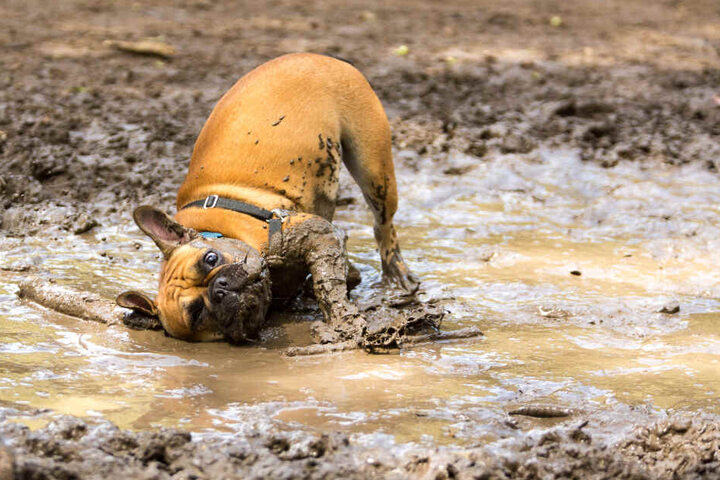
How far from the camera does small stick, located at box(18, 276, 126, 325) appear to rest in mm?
4898

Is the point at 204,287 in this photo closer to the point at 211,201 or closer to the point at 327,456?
the point at 211,201

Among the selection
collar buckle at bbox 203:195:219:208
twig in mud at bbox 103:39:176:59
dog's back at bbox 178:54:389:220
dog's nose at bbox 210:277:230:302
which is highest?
twig in mud at bbox 103:39:176:59

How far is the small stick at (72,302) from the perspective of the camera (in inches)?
193

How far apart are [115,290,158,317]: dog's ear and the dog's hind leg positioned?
1517 millimetres

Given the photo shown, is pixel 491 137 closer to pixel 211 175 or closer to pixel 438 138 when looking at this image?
pixel 438 138

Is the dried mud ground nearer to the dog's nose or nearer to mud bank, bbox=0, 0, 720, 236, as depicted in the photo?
mud bank, bbox=0, 0, 720, 236

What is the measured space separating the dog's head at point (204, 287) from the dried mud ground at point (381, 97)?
1091 mm

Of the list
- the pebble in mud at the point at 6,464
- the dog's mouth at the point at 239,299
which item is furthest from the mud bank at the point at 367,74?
the pebble in mud at the point at 6,464

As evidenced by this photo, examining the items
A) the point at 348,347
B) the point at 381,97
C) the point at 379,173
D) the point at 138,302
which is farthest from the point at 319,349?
the point at 381,97

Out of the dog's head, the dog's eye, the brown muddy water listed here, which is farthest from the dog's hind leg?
the dog's eye

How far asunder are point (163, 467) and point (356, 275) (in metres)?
2.57

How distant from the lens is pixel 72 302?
499cm

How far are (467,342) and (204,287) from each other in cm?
133

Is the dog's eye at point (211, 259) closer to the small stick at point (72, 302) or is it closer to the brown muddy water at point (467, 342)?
the brown muddy water at point (467, 342)
